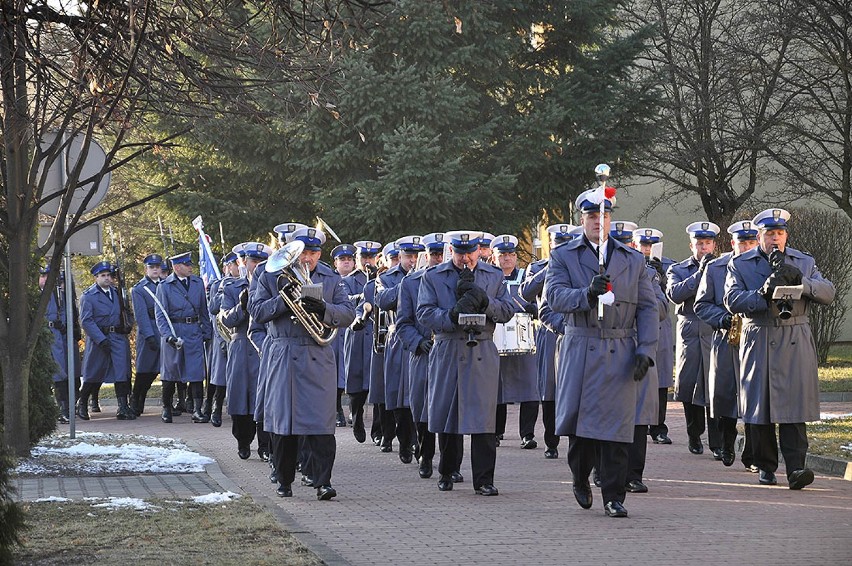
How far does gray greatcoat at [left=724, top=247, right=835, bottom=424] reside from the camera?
1228cm

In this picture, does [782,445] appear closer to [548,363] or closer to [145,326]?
[548,363]

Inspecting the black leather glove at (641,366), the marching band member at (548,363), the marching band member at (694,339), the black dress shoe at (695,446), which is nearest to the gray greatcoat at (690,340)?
the marching band member at (694,339)

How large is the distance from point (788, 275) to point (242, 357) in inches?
222

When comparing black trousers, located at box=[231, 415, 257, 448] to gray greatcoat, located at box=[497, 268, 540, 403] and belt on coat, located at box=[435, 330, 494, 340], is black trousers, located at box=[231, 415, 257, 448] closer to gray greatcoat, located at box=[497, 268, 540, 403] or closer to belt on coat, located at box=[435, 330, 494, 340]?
gray greatcoat, located at box=[497, 268, 540, 403]

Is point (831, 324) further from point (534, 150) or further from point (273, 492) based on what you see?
point (273, 492)

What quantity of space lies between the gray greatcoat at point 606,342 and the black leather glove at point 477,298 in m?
1.18

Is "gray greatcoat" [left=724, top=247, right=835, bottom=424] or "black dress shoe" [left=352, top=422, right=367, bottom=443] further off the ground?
"gray greatcoat" [left=724, top=247, right=835, bottom=424]

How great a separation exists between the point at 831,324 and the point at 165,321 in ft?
39.7

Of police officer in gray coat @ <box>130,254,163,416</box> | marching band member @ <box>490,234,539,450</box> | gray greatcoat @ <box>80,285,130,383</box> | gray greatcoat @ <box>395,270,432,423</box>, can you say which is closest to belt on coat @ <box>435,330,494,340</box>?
gray greatcoat @ <box>395,270,432,423</box>

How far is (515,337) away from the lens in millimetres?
15508

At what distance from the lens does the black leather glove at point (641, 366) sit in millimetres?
10445

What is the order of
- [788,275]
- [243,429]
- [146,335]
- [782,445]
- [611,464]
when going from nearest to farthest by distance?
[611,464] < [788,275] < [782,445] < [243,429] < [146,335]

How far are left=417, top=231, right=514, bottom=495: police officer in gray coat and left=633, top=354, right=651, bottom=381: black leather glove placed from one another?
187cm

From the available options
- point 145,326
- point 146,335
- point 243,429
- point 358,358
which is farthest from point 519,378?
point 145,326
